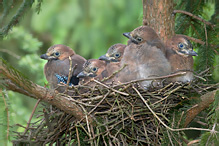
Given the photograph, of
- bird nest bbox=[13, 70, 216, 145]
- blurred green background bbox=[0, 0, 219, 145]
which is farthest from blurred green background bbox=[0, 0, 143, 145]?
bird nest bbox=[13, 70, 216, 145]

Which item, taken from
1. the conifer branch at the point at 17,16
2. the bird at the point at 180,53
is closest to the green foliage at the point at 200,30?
the bird at the point at 180,53

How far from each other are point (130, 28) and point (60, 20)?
41.8 inches

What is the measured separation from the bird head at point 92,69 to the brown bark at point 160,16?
0.76 metres

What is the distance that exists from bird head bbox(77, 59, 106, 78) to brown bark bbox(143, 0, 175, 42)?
2.49 feet

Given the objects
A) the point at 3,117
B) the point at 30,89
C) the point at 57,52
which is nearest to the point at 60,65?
the point at 57,52

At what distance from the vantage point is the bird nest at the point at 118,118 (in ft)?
10.3

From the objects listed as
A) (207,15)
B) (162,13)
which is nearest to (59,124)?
(162,13)

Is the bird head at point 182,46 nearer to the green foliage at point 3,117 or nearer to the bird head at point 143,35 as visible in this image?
the bird head at point 143,35

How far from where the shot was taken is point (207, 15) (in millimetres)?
4945

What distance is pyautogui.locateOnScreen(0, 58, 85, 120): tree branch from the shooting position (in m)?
1.99

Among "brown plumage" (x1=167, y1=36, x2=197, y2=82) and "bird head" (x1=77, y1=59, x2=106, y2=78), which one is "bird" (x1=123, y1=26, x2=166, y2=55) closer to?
"brown plumage" (x1=167, y1=36, x2=197, y2=82)

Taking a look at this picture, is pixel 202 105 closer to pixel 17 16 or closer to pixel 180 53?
pixel 180 53

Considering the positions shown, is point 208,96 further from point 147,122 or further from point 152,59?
point 152,59

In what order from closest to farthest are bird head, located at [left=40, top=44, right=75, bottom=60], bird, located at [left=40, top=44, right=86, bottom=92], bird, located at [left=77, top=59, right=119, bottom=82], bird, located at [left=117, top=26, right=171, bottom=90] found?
bird, located at [left=117, top=26, right=171, bottom=90]
bird, located at [left=77, top=59, right=119, bottom=82]
bird, located at [left=40, top=44, right=86, bottom=92]
bird head, located at [left=40, top=44, right=75, bottom=60]
